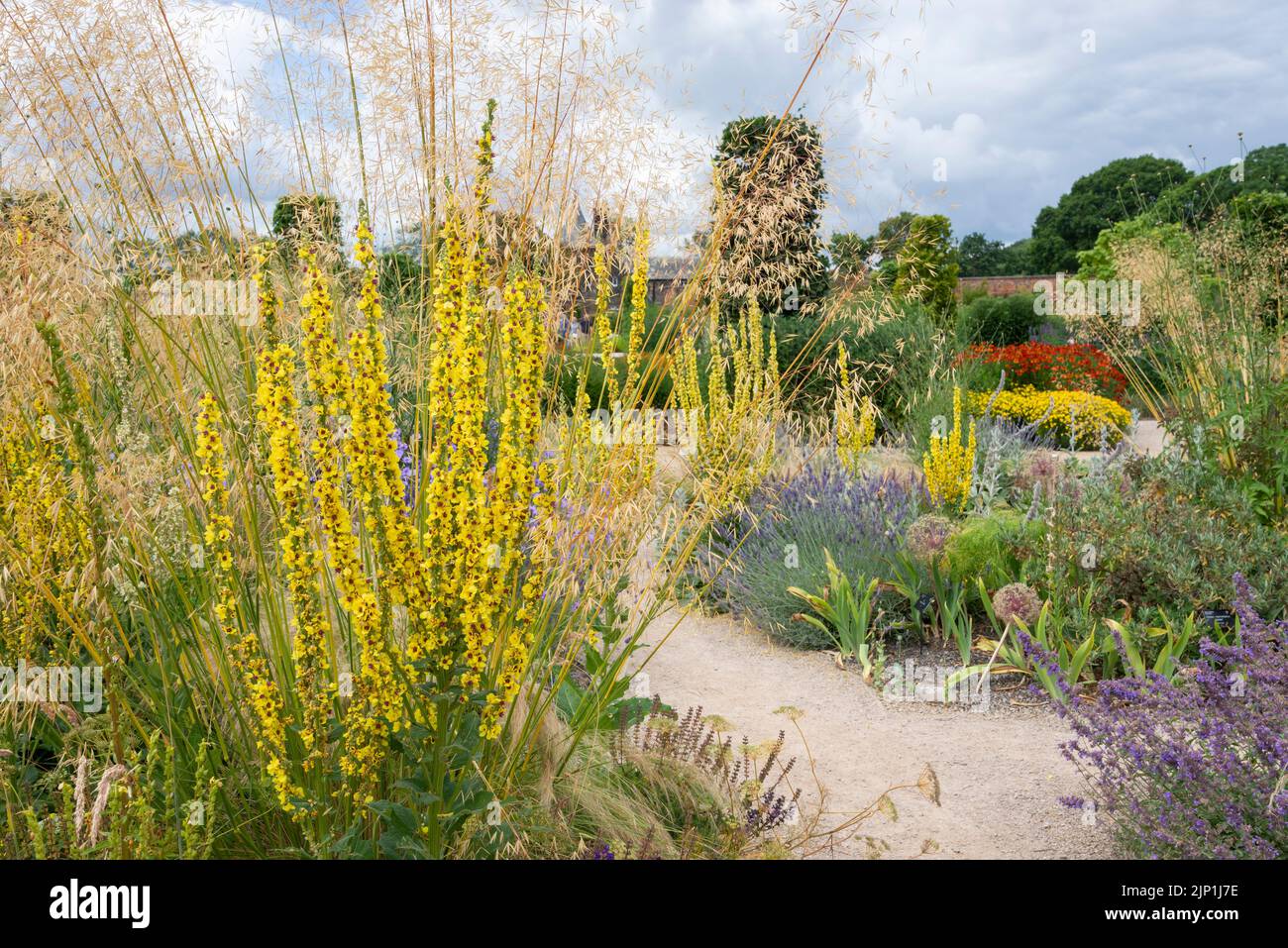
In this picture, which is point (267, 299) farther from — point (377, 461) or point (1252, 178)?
point (1252, 178)

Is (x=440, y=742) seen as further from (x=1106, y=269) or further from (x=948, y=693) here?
(x=1106, y=269)

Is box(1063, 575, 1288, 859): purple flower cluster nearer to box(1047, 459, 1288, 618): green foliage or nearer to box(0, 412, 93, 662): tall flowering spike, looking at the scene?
box(1047, 459, 1288, 618): green foliage

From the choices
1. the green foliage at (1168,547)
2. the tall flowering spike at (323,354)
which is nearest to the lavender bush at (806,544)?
the green foliage at (1168,547)

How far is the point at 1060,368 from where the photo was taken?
12.9 meters

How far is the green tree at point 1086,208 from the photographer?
143 feet

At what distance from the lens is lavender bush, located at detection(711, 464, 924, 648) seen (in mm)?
5168

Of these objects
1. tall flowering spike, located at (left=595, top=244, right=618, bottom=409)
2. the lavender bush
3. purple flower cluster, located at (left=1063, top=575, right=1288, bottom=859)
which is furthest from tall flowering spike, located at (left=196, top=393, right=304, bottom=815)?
the lavender bush

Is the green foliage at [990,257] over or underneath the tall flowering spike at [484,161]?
over

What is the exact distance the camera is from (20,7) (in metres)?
3.01

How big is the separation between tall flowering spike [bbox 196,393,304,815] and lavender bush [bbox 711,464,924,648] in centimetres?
289

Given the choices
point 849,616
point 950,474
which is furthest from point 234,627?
point 950,474

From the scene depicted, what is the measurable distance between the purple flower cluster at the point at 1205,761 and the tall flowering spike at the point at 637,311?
169cm

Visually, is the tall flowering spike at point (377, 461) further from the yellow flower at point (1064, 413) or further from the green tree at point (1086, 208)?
the green tree at point (1086, 208)
